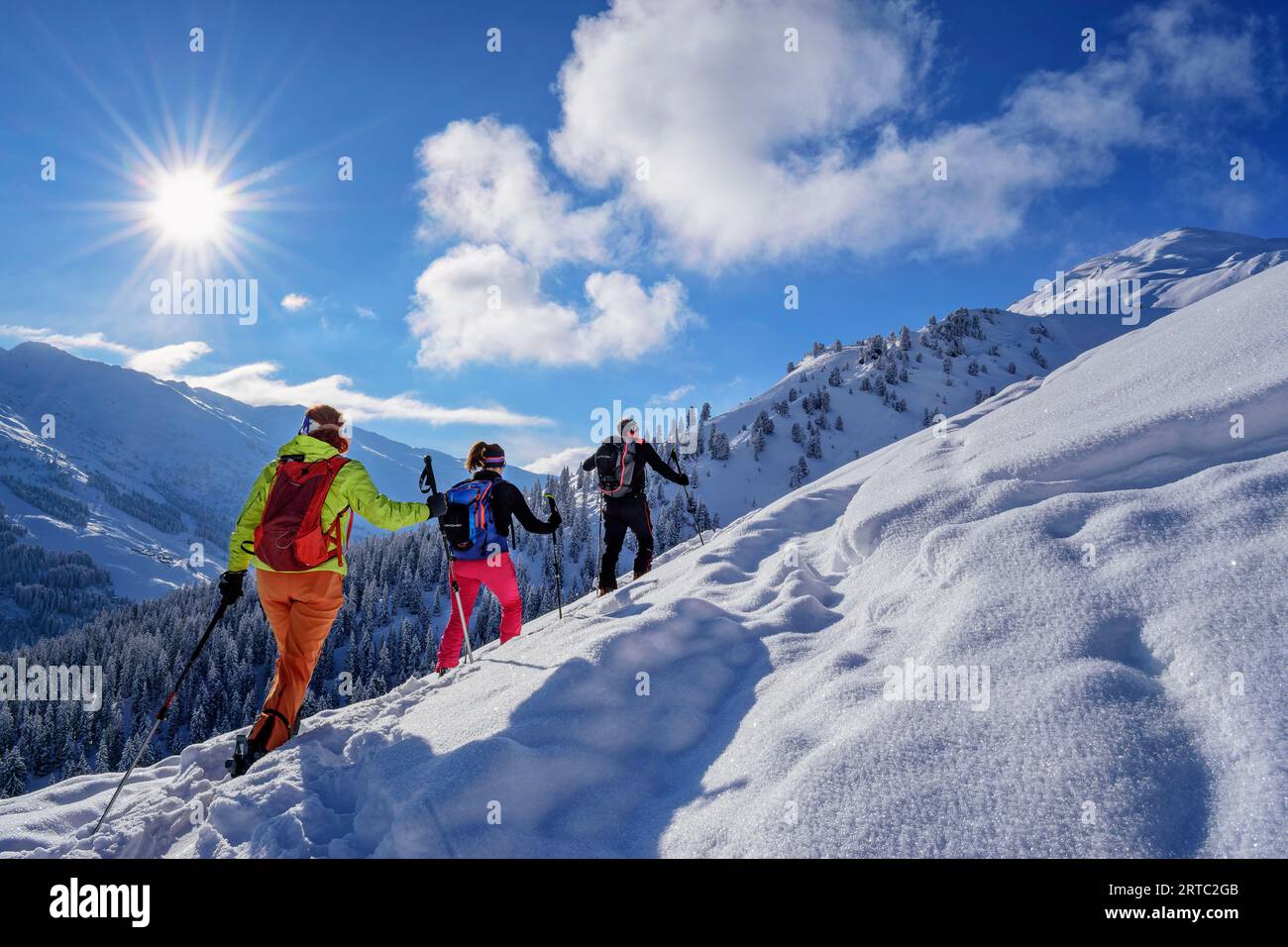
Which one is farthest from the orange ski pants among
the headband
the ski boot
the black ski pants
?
the black ski pants

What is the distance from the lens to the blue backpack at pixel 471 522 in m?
8.05

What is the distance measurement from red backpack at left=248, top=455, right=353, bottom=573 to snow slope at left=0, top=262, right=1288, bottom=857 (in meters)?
1.75

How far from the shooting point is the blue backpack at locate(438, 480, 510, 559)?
26.4ft

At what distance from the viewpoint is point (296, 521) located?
5328 mm

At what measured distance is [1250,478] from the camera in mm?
4234

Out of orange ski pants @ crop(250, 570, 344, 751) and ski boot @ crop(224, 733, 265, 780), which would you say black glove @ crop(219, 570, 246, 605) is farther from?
ski boot @ crop(224, 733, 265, 780)

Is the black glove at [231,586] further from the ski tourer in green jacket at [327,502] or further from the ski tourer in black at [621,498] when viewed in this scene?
the ski tourer in black at [621,498]

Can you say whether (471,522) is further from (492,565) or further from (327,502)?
(327,502)

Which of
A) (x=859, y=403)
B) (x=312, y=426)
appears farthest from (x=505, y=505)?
(x=859, y=403)

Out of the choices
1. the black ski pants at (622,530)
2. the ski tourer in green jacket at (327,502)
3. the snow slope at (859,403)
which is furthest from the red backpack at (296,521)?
the snow slope at (859,403)

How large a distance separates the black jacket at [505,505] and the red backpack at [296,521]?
9.23ft
